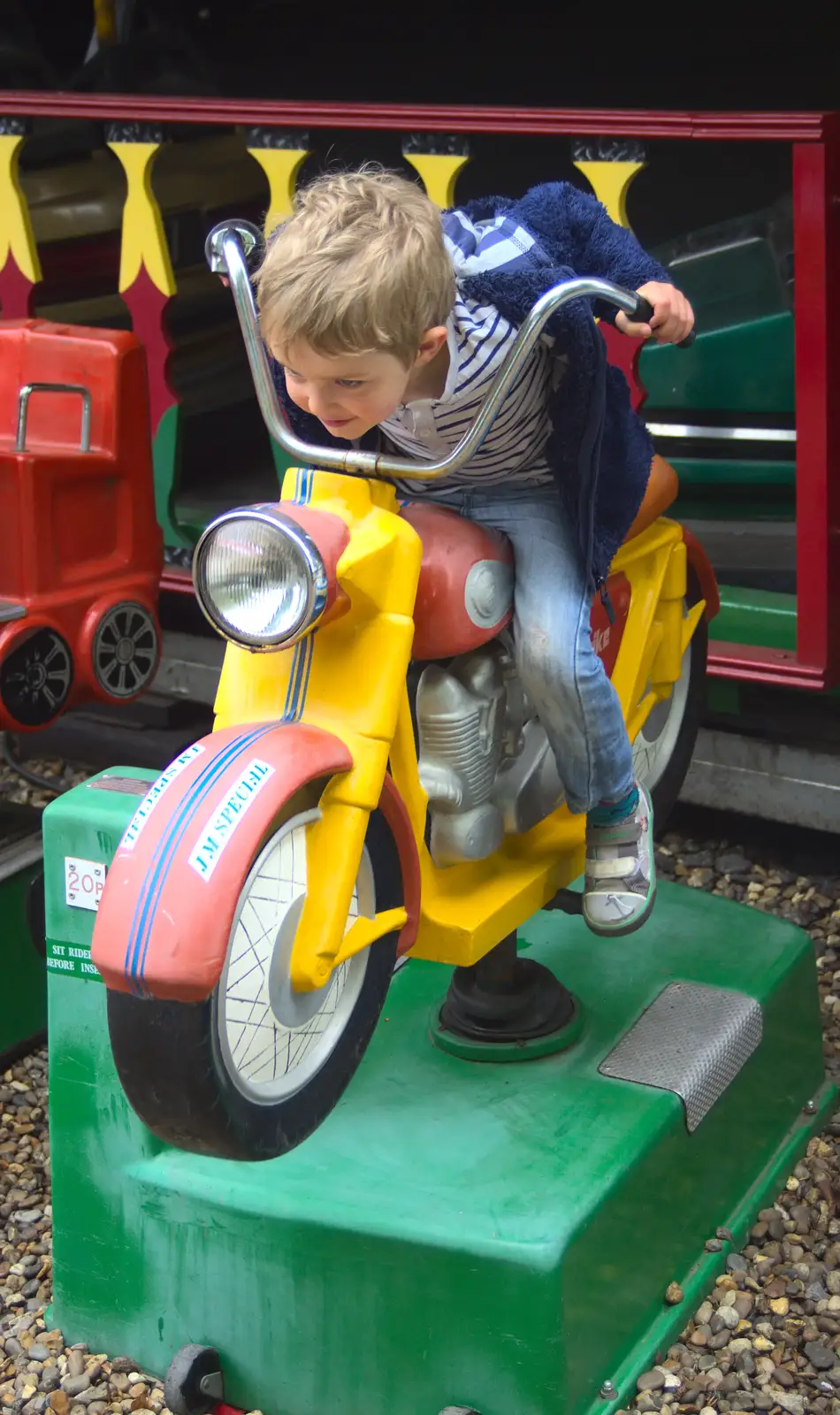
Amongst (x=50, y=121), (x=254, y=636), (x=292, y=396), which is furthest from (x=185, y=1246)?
(x=50, y=121)

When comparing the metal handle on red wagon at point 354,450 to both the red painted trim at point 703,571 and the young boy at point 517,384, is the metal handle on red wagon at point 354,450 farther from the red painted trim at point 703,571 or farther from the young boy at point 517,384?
the red painted trim at point 703,571

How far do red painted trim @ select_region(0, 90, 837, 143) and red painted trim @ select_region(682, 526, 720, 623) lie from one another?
0.63m

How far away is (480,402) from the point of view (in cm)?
184

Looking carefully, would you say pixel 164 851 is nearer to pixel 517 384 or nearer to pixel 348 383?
pixel 348 383

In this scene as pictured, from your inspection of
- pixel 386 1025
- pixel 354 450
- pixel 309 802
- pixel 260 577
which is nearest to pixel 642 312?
pixel 354 450

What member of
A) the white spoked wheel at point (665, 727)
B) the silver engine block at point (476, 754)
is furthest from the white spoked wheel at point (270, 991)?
the white spoked wheel at point (665, 727)

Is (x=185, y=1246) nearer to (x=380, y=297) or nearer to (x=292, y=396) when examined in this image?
(x=292, y=396)

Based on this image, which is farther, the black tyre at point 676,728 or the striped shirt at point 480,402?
the black tyre at point 676,728

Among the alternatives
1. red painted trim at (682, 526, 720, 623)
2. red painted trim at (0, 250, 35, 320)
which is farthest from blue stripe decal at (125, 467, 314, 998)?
red painted trim at (0, 250, 35, 320)

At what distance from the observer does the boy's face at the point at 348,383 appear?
5.38 feet

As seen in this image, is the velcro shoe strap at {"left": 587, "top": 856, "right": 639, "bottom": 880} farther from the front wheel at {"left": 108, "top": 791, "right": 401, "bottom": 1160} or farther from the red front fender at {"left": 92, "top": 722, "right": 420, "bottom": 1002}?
the red front fender at {"left": 92, "top": 722, "right": 420, "bottom": 1002}

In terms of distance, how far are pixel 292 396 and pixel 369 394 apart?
10 cm

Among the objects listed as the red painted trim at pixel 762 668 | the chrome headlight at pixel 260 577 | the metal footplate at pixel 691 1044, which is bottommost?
the metal footplate at pixel 691 1044

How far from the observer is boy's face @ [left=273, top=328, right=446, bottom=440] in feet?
5.38
